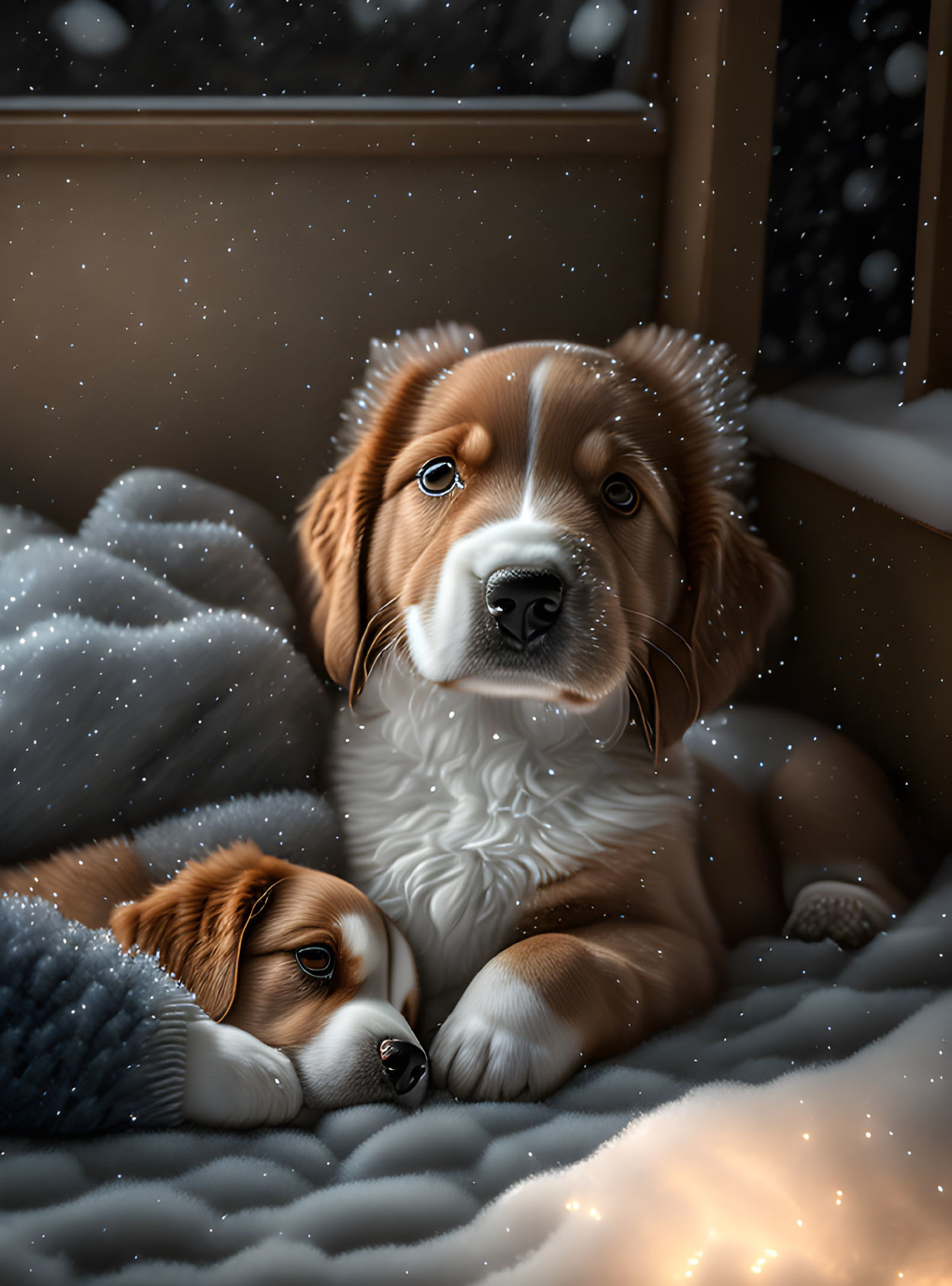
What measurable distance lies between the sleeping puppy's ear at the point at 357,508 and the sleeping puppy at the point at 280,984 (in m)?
0.22

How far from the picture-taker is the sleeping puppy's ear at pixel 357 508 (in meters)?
0.91

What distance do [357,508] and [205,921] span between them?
1.23ft

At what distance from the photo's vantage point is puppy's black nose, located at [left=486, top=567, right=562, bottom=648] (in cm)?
73

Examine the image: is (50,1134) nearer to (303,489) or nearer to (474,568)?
(474,568)

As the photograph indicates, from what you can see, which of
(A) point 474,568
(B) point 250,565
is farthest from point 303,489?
(A) point 474,568

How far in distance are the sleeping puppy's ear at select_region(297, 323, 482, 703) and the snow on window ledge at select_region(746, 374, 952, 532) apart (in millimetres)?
359

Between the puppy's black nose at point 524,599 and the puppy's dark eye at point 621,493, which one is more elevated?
the puppy's dark eye at point 621,493

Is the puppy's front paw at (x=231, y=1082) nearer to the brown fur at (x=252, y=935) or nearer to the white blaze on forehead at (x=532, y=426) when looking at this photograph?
the brown fur at (x=252, y=935)

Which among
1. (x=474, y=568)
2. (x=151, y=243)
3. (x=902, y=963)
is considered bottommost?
(x=902, y=963)

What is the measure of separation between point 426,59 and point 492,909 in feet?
3.17

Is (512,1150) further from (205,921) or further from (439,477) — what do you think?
(439,477)

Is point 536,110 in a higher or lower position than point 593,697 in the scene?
higher

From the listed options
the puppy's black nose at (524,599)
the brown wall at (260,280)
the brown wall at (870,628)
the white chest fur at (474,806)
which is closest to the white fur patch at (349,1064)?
the white chest fur at (474,806)

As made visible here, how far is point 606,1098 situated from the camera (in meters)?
0.70
